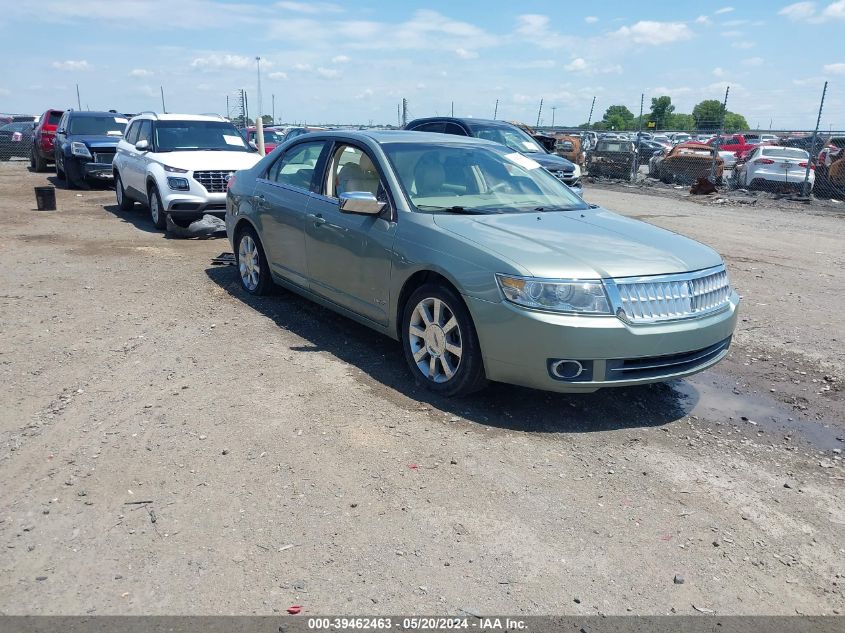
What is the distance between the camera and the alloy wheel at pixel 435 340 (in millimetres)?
4641

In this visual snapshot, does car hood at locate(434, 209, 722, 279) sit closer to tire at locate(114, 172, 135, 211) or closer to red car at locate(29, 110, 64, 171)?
tire at locate(114, 172, 135, 211)

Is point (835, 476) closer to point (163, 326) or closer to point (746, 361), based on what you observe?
point (746, 361)

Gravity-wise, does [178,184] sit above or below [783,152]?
below

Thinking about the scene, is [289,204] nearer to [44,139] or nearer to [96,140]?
[96,140]

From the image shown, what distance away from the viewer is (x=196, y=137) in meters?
12.0

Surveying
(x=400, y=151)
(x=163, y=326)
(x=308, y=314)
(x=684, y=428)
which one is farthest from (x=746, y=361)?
(x=163, y=326)

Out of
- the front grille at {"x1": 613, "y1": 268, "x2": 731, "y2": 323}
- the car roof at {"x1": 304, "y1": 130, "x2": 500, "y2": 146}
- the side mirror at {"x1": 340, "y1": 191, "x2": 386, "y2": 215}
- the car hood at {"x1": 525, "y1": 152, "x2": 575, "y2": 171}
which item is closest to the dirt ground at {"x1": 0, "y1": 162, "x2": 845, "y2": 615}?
the front grille at {"x1": 613, "y1": 268, "x2": 731, "y2": 323}

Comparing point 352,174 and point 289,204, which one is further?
point 289,204

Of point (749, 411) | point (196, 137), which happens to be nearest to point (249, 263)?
point (749, 411)

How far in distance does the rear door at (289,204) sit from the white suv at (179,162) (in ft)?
13.6

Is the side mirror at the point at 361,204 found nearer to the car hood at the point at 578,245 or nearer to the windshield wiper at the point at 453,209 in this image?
the windshield wiper at the point at 453,209

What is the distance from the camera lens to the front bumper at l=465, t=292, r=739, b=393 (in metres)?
4.13

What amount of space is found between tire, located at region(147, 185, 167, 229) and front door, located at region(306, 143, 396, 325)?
19.9ft

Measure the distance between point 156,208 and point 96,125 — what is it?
27.4ft
